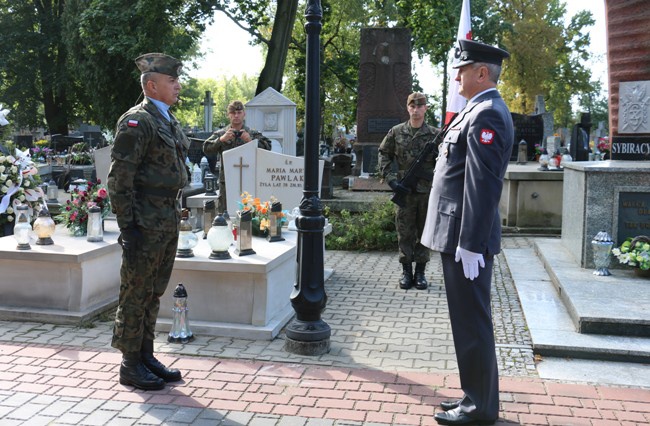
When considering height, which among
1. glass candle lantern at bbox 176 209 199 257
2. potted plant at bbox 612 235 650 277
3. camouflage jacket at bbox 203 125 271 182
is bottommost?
potted plant at bbox 612 235 650 277

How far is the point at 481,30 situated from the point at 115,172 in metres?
38.3

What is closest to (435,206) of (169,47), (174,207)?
(174,207)

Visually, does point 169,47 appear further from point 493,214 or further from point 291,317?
point 493,214

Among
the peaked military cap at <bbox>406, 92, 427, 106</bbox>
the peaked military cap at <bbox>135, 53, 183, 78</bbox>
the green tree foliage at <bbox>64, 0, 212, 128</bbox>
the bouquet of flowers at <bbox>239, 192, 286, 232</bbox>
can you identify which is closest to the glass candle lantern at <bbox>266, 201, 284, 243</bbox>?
the bouquet of flowers at <bbox>239, 192, 286, 232</bbox>

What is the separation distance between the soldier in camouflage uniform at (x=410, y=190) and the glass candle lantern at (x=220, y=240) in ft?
7.53

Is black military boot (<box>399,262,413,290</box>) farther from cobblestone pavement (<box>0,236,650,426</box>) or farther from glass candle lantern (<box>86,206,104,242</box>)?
glass candle lantern (<box>86,206,104,242</box>)

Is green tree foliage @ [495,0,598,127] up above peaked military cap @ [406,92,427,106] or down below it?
above

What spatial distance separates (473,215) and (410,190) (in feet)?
12.5

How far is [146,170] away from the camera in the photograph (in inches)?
185

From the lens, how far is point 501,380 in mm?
4957

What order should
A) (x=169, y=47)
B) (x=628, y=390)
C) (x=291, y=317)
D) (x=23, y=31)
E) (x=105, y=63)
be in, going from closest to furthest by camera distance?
1. (x=628, y=390)
2. (x=291, y=317)
3. (x=169, y=47)
4. (x=105, y=63)
5. (x=23, y=31)

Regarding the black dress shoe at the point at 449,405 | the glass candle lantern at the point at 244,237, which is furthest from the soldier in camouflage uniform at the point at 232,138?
the black dress shoe at the point at 449,405

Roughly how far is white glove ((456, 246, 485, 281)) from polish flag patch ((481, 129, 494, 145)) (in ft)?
2.06

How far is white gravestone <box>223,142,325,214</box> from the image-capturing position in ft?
27.8
